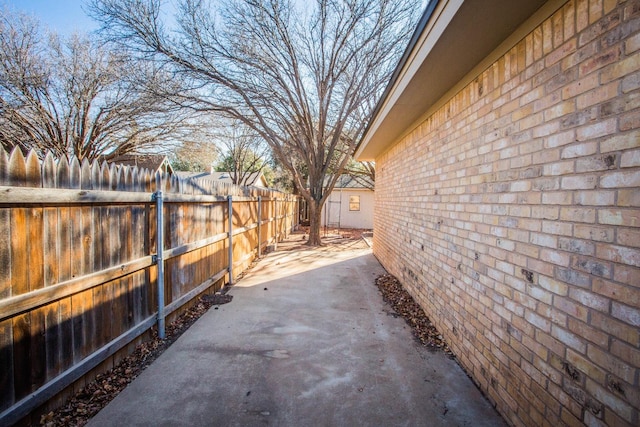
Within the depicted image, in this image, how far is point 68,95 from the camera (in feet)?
36.9

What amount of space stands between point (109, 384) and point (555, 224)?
3.75m

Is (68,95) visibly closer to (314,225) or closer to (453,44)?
(314,225)

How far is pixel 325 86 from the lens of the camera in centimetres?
1080

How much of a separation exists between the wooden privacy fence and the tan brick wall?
342 centimetres

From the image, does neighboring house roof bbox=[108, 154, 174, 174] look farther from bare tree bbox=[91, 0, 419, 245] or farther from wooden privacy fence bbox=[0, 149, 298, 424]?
wooden privacy fence bbox=[0, 149, 298, 424]

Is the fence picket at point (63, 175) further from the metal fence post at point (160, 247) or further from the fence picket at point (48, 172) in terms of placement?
the metal fence post at point (160, 247)

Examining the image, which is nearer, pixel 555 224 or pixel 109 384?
pixel 555 224

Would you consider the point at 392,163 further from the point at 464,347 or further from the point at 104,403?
the point at 104,403

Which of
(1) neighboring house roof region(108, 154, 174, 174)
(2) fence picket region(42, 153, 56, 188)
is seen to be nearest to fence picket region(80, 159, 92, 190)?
(2) fence picket region(42, 153, 56, 188)

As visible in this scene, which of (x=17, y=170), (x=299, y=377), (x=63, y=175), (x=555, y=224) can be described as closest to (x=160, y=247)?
(x=63, y=175)

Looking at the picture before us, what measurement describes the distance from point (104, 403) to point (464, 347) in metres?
3.30

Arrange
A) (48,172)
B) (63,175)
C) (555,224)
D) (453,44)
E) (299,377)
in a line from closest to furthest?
1. (555,224)
2. (48,172)
3. (63,175)
4. (453,44)
5. (299,377)

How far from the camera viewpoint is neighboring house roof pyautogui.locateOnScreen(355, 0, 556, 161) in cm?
214

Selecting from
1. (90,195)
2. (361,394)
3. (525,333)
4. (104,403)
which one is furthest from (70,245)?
(525,333)
